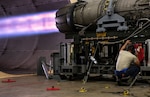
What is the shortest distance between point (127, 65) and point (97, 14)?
5.76ft

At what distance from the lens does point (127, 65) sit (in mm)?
6715

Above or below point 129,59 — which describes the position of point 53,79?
below

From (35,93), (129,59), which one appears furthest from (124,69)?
(35,93)

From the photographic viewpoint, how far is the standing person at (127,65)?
664 cm

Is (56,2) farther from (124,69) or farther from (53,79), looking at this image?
(124,69)

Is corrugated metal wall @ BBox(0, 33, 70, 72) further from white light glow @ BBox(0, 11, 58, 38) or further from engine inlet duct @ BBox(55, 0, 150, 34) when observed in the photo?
engine inlet duct @ BBox(55, 0, 150, 34)

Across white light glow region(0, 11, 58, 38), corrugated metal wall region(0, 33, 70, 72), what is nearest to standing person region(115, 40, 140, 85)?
corrugated metal wall region(0, 33, 70, 72)

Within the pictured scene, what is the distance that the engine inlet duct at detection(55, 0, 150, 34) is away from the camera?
7328 millimetres

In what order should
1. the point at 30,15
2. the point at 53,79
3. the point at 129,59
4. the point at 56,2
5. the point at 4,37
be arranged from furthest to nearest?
1. the point at 4,37
2. the point at 30,15
3. the point at 56,2
4. the point at 53,79
5. the point at 129,59

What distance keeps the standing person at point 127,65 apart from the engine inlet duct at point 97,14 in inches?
31.1

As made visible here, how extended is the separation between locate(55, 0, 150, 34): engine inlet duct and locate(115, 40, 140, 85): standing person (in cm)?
79

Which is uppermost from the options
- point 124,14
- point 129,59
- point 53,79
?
point 124,14

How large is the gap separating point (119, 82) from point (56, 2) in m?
4.72

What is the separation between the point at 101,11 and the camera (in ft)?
25.6
